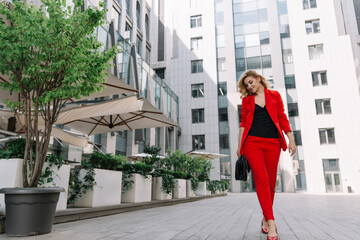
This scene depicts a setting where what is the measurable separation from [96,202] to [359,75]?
33429mm

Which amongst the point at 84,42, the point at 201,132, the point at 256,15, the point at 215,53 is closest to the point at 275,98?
the point at 84,42

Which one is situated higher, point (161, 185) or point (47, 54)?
point (47, 54)

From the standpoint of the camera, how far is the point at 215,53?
3125 cm

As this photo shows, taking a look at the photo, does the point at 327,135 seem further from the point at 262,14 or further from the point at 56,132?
the point at 56,132

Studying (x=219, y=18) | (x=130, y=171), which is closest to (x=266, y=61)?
(x=219, y=18)

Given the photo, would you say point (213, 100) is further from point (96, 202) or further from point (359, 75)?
point (96, 202)

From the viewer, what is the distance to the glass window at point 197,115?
101 feet

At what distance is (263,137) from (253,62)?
28.8 m

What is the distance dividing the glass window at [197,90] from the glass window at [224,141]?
550 cm

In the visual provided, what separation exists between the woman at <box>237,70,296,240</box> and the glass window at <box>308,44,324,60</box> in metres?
28.9

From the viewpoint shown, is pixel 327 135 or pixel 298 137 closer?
pixel 327 135

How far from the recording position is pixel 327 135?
26.3m

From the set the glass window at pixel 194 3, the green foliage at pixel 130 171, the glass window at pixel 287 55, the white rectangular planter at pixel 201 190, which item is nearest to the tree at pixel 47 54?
the green foliage at pixel 130 171

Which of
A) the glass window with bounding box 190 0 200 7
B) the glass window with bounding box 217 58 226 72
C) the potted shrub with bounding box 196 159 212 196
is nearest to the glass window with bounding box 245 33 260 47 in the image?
the glass window with bounding box 217 58 226 72
